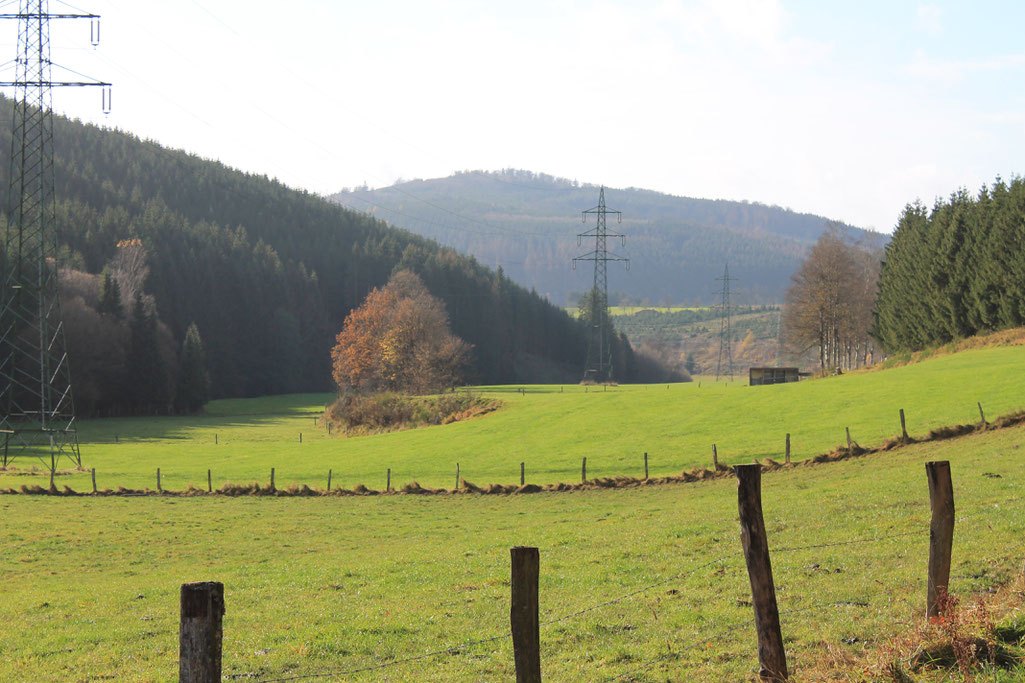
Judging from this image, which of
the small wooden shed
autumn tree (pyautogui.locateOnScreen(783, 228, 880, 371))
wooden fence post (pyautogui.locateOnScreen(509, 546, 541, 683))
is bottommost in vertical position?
wooden fence post (pyautogui.locateOnScreen(509, 546, 541, 683))

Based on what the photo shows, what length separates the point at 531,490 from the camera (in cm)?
4128

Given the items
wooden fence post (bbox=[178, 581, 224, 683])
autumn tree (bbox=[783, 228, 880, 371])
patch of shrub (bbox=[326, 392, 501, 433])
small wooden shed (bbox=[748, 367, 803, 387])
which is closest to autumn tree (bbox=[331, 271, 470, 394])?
patch of shrub (bbox=[326, 392, 501, 433])

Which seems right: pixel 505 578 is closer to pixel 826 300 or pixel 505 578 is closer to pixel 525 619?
pixel 525 619

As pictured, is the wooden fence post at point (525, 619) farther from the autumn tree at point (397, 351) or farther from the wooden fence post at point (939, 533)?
the autumn tree at point (397, 351)

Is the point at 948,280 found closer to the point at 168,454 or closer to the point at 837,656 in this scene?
the point at 168,454

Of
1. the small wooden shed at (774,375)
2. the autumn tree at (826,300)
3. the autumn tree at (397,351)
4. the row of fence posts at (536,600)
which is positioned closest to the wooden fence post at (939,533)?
the row of fence posts at (536,600)

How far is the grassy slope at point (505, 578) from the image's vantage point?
1262cm

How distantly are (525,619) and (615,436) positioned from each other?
167 ft

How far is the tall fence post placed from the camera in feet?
28.8

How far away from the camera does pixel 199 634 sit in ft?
21.6

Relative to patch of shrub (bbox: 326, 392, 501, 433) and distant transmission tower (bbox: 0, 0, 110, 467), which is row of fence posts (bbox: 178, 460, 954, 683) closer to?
distant transmission tower (bbox: 0, 0, 110, 467)

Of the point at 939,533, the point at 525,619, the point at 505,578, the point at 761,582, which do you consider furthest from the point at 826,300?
the point at 525,619

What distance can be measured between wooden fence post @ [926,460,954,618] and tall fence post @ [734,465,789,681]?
210 centimetres

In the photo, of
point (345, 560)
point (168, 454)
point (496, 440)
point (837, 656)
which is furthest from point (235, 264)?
point (837, 656)
